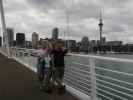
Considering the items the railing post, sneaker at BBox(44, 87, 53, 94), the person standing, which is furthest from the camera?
the person standing

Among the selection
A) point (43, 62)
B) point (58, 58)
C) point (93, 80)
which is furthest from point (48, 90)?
point (93, 80)

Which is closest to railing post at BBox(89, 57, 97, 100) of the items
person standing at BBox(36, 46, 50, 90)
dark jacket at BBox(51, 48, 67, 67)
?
dark jacket at BBox(51, 48, 67, 67)

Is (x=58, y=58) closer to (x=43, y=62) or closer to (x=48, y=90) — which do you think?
(x=48, y=90)

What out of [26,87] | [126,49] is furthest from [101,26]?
[26,87]

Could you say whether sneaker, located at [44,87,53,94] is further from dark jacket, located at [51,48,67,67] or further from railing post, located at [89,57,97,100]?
railing post, located at [89,57,97,100]

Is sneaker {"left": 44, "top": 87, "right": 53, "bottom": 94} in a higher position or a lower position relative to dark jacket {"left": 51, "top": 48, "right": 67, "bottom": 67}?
lower

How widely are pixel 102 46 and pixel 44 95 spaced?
65675 mm

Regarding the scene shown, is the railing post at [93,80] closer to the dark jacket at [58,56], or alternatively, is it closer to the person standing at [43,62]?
the dark jacket at [58,56]

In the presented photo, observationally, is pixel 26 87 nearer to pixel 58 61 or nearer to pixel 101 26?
pixel 58 61

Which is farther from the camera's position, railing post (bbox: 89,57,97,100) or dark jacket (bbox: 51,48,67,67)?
dark jacket (bbox: 51,48,67,67)

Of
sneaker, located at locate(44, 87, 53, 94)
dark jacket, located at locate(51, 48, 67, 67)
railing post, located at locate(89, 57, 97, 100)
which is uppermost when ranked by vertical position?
dark jacket, located at locate(51, 48, 67, 67)

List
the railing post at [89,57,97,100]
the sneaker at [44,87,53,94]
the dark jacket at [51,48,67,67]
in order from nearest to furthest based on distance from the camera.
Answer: the railing post at [89,57,97,100]
the dark jacket at [51,48,67,67]
the sneaker at [44,87,53,94]

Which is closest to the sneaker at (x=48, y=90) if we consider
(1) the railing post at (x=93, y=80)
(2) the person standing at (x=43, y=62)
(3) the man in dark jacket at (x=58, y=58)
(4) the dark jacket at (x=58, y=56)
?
(2) the person standing at (x=43, y=62)

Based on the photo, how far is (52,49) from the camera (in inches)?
279
